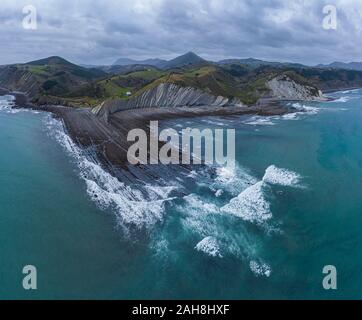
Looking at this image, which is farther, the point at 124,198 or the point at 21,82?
the point at 21,82

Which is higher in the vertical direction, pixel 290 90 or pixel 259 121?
pixel 290 90

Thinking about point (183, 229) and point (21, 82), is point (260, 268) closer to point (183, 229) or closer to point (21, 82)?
point (183, 229)

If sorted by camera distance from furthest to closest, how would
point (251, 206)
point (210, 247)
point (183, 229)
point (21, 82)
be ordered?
point (21, 82), point (251, 206), point (183, 229), point (210, 247)

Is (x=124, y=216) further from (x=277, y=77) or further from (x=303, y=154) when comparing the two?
(x=277, y=77)

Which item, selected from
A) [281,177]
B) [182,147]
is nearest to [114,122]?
[182,147]

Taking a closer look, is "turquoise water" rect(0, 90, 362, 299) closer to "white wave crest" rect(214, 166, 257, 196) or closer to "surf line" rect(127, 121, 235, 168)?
"white wave crest" rect(214, 166, 257, 196)

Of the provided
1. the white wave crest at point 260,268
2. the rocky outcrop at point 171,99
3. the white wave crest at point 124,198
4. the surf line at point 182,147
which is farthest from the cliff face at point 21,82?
the white wave crest at point 260,268

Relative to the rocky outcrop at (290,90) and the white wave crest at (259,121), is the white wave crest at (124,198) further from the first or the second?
the rocky outcrop at (290,90)
